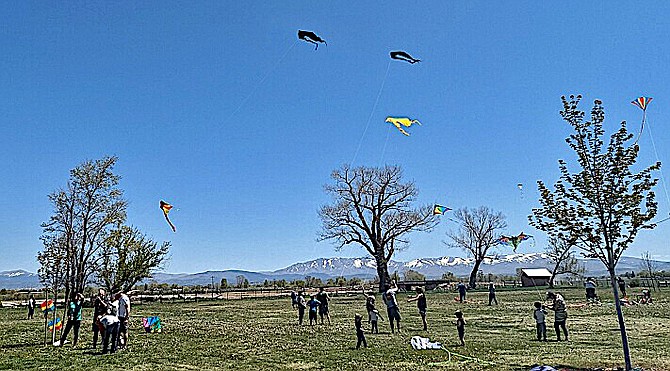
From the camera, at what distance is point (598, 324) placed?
19562 millimetres

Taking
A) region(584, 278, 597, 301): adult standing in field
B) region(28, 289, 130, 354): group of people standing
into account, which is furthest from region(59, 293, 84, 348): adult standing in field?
region(584, 278, 597, 301): adult standing in field

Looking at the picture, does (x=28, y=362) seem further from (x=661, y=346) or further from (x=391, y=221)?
(x=391, y=221)

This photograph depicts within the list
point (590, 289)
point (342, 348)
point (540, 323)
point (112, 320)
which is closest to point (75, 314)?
point (112, 320)

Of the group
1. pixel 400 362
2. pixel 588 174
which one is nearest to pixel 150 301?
pixel 400 362

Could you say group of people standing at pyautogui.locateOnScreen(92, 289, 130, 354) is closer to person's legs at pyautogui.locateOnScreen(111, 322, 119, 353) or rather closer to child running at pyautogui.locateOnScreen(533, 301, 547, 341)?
person's legs at pyautogui.locateOnScreen(111, 322, 119, 353)

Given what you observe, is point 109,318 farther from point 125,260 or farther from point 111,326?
point 125,260

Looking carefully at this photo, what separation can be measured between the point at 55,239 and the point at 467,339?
2501 cm

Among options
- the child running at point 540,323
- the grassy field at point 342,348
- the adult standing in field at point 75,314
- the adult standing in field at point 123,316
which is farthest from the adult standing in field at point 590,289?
the adult standing in field at point 75,314

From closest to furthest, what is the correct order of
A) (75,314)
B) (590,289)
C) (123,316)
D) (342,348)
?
(123,316), (342,348), (75,314), (590,289)

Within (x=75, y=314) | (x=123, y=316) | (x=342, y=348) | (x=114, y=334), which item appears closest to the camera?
(x=114, y=334)

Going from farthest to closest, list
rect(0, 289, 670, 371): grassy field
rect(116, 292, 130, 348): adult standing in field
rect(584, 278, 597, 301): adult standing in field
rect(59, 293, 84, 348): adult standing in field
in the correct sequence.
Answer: rect(584, 278, 597, 301): adult standing in field < rect(59, 293, 84, 348): adult standing in field < rect(116, 292, 130, 348): adult standing in field < rect(0, 289, 670, 371): grassy field

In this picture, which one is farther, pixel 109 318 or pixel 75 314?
pixel 75 314

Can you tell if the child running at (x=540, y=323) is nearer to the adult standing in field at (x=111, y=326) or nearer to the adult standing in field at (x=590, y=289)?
the adult standing in field at (x=111, y=326)

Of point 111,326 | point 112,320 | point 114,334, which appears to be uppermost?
point 112,320
